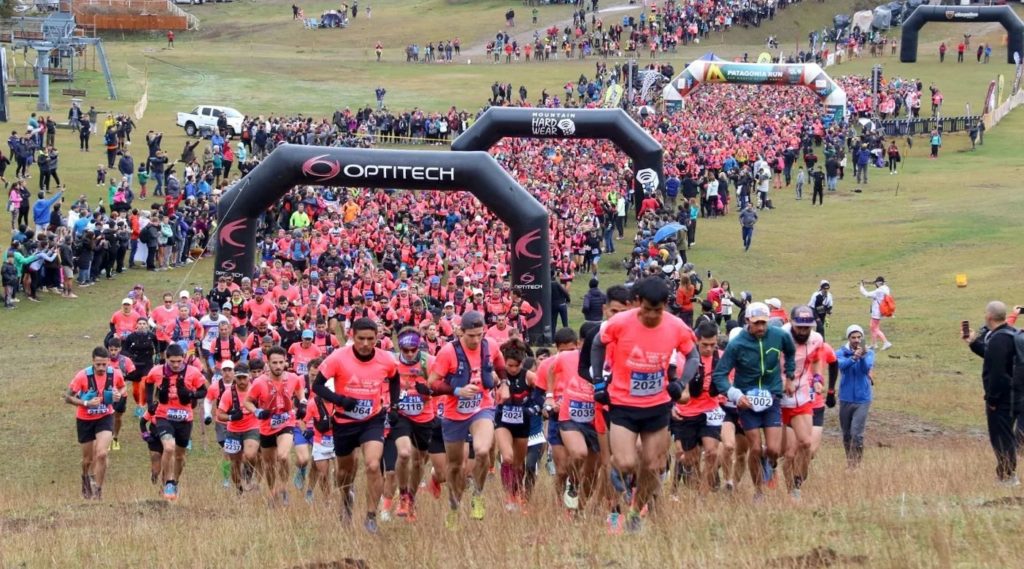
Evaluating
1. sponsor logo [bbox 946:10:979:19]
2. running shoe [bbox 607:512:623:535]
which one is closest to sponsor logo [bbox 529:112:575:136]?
running shoe [bbox 607:512:623:535]

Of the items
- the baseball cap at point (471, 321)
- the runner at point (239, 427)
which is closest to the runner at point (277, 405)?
the runner at point (239, 427)

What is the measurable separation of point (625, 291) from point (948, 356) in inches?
541

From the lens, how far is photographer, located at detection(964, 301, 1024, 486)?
13328 millimetres

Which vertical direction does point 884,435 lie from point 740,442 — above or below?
below

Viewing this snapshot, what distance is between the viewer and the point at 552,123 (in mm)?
36312

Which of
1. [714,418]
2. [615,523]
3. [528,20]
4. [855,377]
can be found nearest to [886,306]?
[855,377]

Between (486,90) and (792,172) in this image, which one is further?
(486,90)

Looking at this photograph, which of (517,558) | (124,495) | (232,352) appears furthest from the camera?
(232,352)

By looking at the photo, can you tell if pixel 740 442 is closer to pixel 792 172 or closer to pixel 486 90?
pixel 792 172

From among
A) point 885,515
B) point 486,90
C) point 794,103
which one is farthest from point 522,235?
point 486,90

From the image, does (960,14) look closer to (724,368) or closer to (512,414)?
(512,414)

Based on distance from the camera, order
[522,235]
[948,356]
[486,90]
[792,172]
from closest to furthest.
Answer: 1. [948,356]
2. [522,235]
3. [792,172]
4. [486,90]

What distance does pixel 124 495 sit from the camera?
629 inches

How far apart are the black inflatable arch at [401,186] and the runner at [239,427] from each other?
11.8 m
